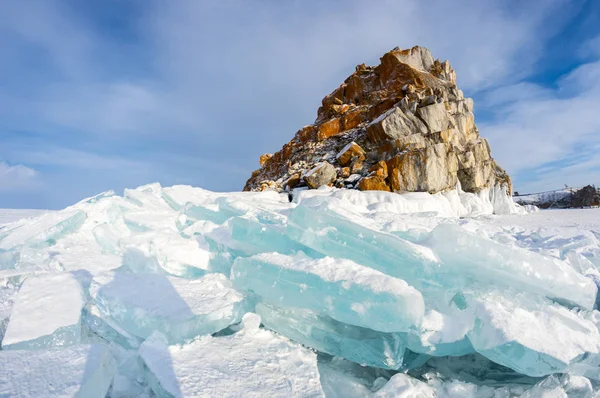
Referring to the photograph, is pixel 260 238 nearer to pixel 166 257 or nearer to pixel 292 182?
pixel 166 257

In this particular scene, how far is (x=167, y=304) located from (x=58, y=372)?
2.24 ft

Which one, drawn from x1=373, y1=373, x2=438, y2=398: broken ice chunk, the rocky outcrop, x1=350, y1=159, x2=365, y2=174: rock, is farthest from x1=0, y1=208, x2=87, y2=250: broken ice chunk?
x1=350, y1=159, x2=365, y2=174: rock

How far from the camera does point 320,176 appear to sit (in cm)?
1396

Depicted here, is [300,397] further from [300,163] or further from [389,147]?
[300,163]

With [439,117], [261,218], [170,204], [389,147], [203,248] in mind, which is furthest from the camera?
[439,117]

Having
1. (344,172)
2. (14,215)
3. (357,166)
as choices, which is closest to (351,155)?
(357,166)

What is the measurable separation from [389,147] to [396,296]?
14201 millimetres

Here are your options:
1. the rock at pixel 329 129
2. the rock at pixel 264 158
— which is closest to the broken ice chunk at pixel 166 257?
the rock at pixel 329 129

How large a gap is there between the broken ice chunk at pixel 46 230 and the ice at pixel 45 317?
1988 mm

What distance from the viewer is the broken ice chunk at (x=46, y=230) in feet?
13.6

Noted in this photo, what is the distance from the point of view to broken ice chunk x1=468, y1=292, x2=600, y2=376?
1.80 m

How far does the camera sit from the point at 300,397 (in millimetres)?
1606

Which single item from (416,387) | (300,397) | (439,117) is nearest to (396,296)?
(416,387)

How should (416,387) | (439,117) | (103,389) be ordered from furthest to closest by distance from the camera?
(439,117) → (416,387) → (103,389)
